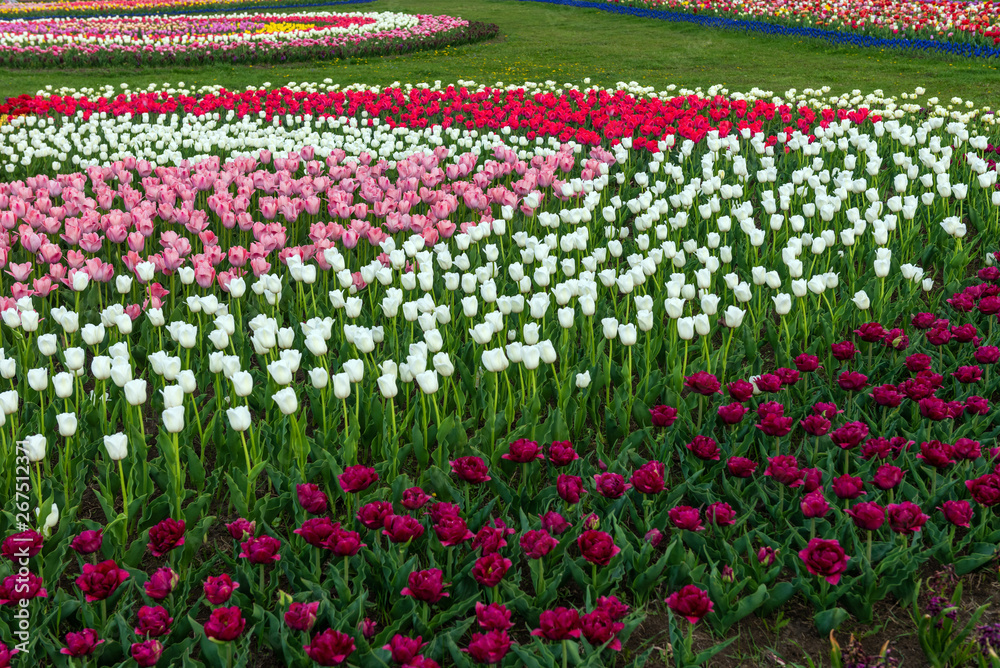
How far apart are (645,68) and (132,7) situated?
1967 centimetres

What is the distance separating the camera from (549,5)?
29250 millimetres

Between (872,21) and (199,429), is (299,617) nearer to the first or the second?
(199,429)

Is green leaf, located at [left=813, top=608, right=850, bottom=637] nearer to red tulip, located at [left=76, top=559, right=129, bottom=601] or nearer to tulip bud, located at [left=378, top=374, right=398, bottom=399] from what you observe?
tulip bud, located at [left=378, top=374, right=398, bottom=399]

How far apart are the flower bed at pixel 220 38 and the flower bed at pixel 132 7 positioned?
4.45 metres

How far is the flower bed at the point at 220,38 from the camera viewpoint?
1747 cm

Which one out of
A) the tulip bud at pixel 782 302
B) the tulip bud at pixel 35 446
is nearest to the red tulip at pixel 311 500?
the tulip bud at pixel 35 446

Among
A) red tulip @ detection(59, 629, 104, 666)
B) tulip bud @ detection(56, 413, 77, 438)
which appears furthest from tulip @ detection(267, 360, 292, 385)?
red tulip @ detection(59, 629, 104, 666)

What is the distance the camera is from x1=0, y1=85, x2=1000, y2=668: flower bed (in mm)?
2771

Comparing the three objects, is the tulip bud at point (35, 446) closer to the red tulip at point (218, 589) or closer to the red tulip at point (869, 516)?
the red tulip at point (218, 589)

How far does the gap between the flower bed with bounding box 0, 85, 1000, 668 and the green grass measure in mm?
9226

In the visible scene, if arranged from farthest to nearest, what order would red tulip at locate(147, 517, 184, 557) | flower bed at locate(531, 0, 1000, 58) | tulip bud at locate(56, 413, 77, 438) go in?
1. flower bed at locate(531, 0, 1000, 58)
2. tulip bud at locate(56, 413, 77, 438)
3. red tulip at locate(147, 517, 184, 557)

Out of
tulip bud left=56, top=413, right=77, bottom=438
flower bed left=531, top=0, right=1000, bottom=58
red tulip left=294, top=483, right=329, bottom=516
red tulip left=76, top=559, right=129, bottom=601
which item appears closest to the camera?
red tulip left=76, top=559, right=129, bottom=601

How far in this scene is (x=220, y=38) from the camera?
18938 millimetres

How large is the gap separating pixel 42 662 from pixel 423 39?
731 inches
